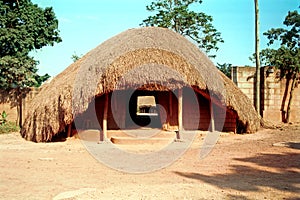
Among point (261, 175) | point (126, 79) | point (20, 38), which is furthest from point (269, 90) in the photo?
point (20, 38)

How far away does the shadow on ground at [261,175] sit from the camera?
19.6 ft

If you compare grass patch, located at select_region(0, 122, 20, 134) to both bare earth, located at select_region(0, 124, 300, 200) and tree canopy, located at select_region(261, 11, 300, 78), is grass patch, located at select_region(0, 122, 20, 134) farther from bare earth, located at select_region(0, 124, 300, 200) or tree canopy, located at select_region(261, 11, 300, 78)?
tree canopy, located at select_region(261, 11, 300, 78)

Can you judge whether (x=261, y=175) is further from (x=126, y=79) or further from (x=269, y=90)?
(x=269, y=90)

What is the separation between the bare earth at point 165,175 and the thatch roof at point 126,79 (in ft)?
4.36

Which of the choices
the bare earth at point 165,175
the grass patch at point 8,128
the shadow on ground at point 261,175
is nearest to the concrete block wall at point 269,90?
the bare earth at point 165,175

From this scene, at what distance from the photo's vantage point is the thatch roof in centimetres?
1155

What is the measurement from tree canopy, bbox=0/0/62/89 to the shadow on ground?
10.6 m

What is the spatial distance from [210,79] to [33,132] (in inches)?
248

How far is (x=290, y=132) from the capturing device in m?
13.2

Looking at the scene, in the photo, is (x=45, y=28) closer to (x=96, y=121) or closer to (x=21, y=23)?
(x=21, y=23)

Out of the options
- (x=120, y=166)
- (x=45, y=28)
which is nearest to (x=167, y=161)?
(x=120, y=166)

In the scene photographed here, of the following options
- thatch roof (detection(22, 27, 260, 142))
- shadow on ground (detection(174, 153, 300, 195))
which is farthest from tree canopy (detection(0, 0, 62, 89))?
shadow on ground (detection(174, 153, 300, 195))

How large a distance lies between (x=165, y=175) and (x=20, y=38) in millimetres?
10889

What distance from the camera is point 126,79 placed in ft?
38.1
